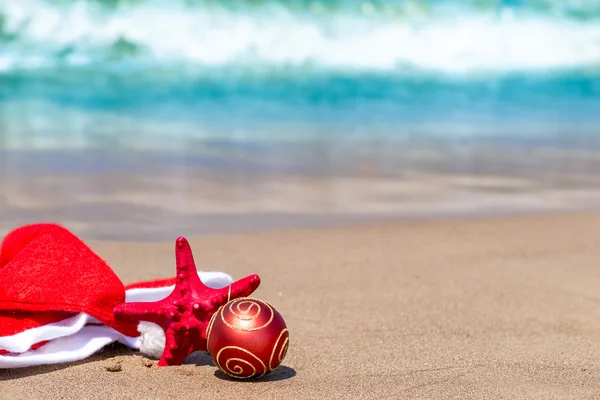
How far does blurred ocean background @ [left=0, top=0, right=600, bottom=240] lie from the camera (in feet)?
26.4

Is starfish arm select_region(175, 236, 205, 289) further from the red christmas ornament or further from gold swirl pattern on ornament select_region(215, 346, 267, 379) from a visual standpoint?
gold swirl pattern on ornament select_region(215, 346, 267, 379)

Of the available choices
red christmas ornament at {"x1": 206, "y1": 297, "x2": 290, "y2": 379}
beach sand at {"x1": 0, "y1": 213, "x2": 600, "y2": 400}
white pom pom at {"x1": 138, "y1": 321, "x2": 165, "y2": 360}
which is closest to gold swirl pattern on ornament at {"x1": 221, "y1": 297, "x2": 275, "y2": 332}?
red christmas ornament at {"x1": 206, "y1": 297, "x2": 290, "y2": 379}

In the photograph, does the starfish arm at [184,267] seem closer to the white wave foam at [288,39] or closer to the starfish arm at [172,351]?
the starfish arm at [172,351]

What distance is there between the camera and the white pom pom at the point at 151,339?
3.58 meters

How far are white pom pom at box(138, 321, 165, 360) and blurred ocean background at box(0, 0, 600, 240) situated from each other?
9.20 feet

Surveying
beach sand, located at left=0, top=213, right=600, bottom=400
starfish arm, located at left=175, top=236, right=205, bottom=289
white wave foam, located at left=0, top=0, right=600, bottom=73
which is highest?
white wave foam, located at left=0, top=0, right=600, bottom=73

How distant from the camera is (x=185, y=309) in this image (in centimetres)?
350

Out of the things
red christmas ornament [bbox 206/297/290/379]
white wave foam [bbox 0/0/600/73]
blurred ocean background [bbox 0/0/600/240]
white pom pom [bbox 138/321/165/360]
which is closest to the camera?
→ red christmas ornament [bbox 206/297/290/379]

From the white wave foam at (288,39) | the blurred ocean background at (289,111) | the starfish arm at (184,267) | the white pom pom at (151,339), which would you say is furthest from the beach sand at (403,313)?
the white wave foam at (288,39)

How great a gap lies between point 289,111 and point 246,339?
1420cm

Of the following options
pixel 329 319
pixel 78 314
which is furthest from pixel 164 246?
pixel 78 314

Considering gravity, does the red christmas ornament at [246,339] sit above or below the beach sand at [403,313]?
above

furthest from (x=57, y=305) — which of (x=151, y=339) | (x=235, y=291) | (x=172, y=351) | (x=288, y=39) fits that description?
(x=288, y=39)

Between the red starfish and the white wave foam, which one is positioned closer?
the red starfish
